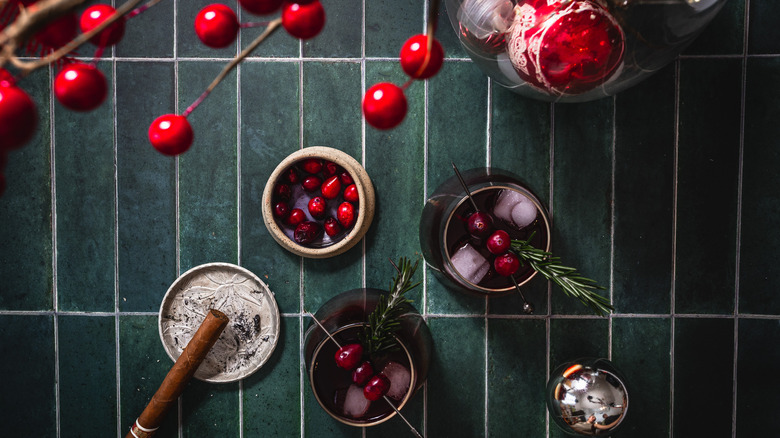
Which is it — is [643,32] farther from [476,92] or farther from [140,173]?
[140,173]

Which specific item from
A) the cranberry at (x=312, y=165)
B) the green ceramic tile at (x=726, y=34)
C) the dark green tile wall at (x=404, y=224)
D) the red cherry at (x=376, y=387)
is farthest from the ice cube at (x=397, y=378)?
the green ceramic tile at (x=726, y=34)

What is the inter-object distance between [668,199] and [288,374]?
130cm

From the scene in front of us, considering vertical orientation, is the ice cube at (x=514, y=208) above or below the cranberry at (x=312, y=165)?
below

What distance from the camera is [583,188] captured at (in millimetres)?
1507

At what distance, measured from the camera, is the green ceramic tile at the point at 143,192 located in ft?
4.94

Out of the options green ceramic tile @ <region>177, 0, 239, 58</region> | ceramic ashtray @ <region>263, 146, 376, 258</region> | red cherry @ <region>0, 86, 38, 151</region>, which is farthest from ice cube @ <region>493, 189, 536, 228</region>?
red cherry @ <region>0, 86, 38, 151</region>

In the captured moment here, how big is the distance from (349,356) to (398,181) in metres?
0.55

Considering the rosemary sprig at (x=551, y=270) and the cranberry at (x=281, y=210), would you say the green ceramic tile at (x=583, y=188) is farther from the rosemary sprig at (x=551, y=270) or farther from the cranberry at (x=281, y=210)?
the cranberry at (x=281, y=210)

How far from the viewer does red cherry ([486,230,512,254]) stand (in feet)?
4.03

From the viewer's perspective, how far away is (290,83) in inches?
58.7

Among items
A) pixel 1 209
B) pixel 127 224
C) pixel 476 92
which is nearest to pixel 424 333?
→ pixel 476 92

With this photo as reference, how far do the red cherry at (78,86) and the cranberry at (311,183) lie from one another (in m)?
0.93

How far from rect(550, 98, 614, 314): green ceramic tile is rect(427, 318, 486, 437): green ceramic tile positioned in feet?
1.08

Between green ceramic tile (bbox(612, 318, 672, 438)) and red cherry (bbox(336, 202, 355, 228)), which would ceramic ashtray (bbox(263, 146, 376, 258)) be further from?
green ceramic tile (bbox(612, 318, 672, 438))
